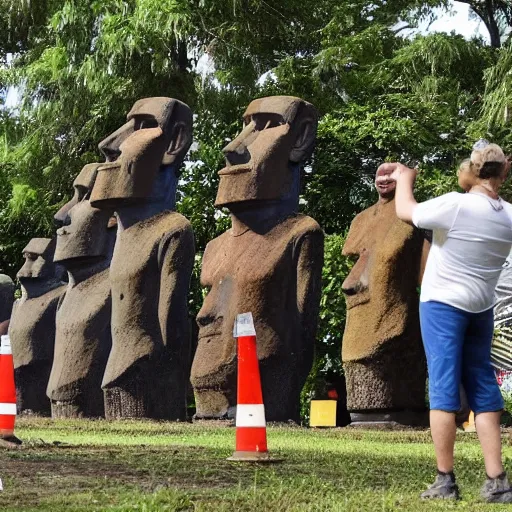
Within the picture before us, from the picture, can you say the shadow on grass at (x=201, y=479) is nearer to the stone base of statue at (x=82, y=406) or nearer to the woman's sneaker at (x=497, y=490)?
the woman's sneaker at (x=497, y=490)

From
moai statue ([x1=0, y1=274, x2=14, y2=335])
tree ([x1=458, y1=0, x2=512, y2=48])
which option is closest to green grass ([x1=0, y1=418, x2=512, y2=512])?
moai statue ([x1=0, y1=274, x2=14, y2=335])

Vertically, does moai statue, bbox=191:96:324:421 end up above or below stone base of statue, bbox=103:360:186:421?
above

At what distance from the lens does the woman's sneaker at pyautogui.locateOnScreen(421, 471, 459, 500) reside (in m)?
5.56

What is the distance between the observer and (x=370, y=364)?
11742 mm

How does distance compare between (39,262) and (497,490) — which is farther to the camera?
(39,262)

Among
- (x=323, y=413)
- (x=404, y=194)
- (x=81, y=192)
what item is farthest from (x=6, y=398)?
(x=81, y=192)

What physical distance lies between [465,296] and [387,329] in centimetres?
579

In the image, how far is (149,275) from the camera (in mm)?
12891

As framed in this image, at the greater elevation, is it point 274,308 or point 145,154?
point 145,154

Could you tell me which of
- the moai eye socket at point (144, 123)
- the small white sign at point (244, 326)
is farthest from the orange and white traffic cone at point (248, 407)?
the moai eye socket at point (144, 123)

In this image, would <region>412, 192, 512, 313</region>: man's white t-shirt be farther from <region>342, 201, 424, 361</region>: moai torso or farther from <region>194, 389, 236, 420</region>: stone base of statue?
<region>194, 389, 236, 420</region>: stone base of statue

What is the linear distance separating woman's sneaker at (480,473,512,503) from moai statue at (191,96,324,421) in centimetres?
629

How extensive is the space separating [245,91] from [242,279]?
1240cm

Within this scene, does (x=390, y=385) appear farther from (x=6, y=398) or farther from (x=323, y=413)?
(x=6, y=398)
